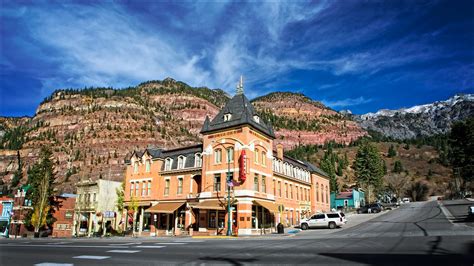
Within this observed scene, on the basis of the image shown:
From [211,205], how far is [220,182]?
2.87 metres

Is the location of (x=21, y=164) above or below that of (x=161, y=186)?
above

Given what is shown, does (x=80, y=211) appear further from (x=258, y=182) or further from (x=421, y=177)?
(x=421, y=177)

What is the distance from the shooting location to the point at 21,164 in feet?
562

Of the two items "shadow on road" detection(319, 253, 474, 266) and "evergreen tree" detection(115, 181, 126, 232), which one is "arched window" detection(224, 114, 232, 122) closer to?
"shadow on road" detection(319, 253, 474, 266)

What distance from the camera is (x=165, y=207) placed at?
139 ft

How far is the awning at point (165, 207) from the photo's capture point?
41.1 m

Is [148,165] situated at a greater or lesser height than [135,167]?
greater

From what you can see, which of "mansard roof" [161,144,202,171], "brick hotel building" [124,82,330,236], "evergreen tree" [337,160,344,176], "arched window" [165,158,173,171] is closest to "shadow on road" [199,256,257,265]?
"brick hotel building" [124,82,330,236]

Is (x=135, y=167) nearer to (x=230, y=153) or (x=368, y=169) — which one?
(x=230, y=153)

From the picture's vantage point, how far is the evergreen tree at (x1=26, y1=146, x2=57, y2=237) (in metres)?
58.0

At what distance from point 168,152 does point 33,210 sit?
31.4 metres

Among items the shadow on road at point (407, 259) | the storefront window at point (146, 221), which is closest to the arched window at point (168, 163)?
the storefront window at point (146, 221)

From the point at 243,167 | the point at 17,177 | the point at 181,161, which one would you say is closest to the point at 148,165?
the point at 181,161

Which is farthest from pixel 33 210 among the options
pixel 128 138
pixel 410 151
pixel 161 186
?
pixel 410 151
